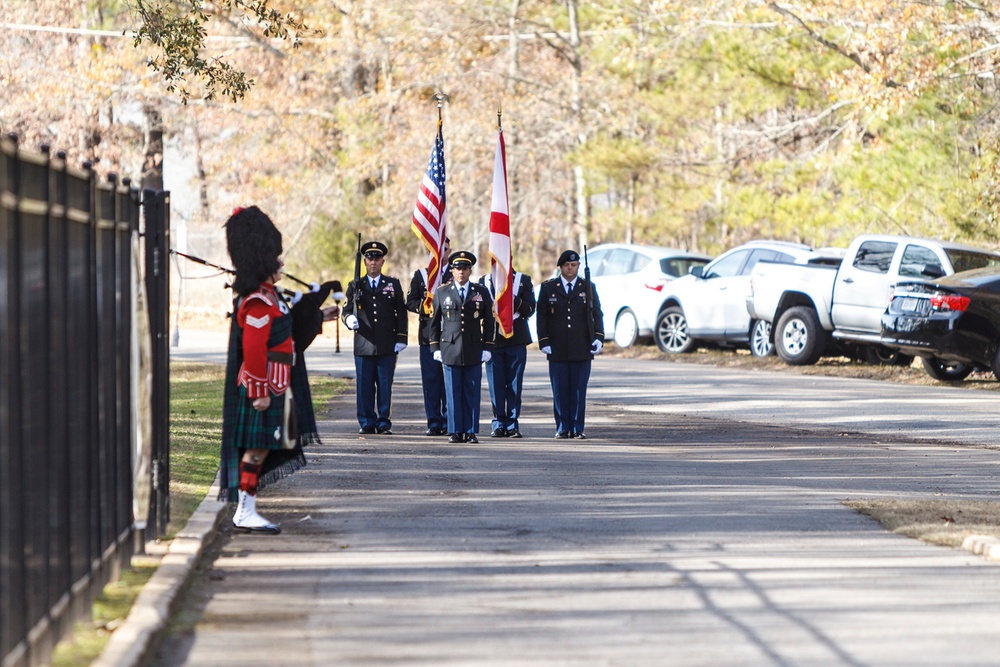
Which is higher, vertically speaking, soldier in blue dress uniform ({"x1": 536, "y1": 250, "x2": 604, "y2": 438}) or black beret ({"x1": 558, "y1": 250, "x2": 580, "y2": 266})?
black beret ({"x1": 558, "y1": 250, "x2": 580, "y2": 266})

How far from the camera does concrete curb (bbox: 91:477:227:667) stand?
5926 millimetres

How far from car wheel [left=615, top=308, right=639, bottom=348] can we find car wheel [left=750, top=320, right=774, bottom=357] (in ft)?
10.5

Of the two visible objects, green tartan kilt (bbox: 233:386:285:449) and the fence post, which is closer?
the fence post

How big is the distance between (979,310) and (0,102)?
96.4 feet

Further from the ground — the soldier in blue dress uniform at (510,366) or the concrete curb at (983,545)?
the soldier in blue dress uniform at (510,366)

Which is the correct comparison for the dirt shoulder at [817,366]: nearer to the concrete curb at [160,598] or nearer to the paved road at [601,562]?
the paved road at [601,562]

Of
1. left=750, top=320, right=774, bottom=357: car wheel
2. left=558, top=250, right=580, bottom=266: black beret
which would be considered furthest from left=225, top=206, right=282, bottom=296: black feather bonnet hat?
left=750, top=320, right=774, bottom=357: car wheel

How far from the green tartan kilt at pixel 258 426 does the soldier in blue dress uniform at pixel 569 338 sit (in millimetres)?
6175

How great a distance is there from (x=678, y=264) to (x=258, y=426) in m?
19.5

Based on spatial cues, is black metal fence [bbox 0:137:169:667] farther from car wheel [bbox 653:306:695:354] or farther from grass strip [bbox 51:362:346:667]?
car wheel [bbox 653:306:695:354]

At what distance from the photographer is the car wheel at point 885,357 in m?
23.9

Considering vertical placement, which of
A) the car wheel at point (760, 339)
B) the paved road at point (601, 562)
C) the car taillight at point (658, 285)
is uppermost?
the car taillight at point (658, 285)

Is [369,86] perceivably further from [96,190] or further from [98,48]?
[96,190]

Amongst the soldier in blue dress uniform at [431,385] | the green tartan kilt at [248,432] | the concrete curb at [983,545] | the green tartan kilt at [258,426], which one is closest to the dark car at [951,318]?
the soldier in blue dress uniform at [431,385]
